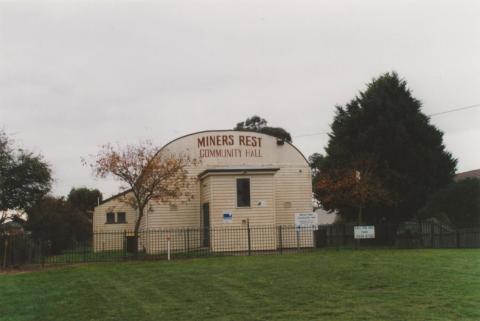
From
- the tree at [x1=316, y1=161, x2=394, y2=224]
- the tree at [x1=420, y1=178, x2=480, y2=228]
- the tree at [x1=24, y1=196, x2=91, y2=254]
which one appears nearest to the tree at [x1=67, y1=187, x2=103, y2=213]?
the tree at [x1=24, y1=196, x2=91, y2=254]

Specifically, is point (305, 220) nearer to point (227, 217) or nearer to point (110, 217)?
point (227, 217)

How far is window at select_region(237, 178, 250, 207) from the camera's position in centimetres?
2905

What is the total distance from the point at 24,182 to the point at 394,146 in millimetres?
22780

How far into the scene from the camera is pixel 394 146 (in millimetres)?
36281

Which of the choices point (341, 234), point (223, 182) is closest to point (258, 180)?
point (223, 182)

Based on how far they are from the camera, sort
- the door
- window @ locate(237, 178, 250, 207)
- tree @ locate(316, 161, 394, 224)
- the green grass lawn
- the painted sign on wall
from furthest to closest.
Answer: tree @ locate(316, 161, 394, 224)
the painted sign on wall
the door
window @ locate(237, 178, 250, 207)
the green grass lawn

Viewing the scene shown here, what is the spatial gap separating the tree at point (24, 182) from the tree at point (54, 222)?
0.64 metres

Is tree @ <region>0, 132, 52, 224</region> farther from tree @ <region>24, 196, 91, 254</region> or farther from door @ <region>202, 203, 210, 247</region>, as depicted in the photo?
door @ <region>202, 203, 210, 247</region>

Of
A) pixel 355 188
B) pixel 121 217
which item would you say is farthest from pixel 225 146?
pixel 121 217

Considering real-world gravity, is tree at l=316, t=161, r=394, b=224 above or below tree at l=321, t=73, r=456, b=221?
below

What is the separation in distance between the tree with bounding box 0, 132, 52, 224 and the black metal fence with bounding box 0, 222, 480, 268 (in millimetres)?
6369

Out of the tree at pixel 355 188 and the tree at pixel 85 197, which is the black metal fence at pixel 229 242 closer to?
the tree at pixel 355 188

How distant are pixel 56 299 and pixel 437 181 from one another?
97.9 feet

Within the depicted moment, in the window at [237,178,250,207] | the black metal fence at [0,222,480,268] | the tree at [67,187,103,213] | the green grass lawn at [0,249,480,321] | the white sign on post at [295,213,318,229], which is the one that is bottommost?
the green grass lawn at [0,249,480,321]
